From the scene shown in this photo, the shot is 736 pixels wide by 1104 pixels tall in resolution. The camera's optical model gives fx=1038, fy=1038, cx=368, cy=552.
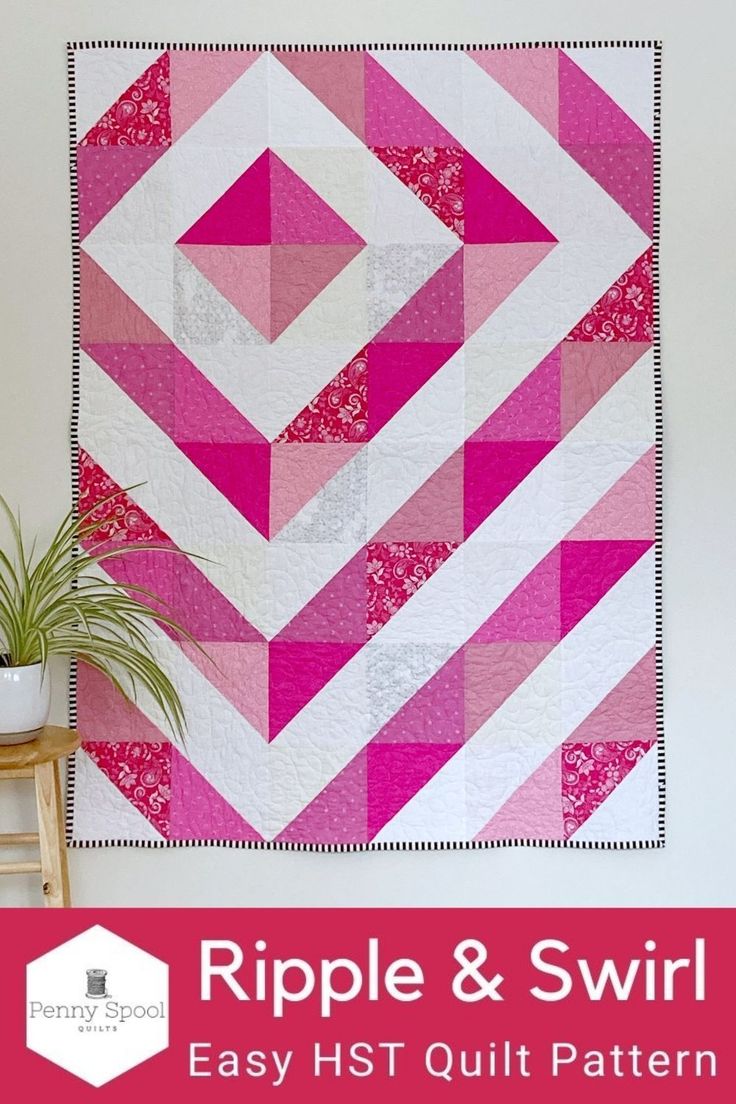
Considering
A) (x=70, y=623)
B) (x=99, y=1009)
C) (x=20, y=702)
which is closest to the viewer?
(x=99, y=1009)

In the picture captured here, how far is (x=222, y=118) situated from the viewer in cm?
200

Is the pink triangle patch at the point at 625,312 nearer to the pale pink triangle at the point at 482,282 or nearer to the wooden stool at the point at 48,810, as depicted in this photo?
the pale pink triangle at the point at 482,282

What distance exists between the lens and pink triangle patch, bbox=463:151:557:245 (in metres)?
2.01

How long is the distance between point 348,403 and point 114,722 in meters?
0.77

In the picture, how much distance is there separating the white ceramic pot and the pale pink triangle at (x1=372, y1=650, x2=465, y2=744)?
2.07ft

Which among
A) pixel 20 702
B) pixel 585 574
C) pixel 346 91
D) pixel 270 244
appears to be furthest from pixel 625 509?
pixel 20 702

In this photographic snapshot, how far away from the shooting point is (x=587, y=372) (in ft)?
6.62

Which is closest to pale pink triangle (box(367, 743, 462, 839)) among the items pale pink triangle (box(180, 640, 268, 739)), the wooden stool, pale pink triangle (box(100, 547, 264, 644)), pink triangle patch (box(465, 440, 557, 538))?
pale pink triangle (box(180, 640, 268, 739))

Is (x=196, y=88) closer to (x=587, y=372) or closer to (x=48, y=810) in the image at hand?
(x=587, y=372)

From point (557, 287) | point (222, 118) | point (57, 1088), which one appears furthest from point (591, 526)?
point (57, 1088)

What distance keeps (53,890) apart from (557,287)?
4.75ft

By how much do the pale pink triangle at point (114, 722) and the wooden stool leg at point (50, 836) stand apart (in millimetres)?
191

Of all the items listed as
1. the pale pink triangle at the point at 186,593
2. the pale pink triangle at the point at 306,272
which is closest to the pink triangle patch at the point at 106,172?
the pale pink triangle at the point at 306,272

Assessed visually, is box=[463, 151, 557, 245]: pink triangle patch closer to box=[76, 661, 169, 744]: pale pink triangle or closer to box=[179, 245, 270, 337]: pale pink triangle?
box=[179, 245, 270, 337]: pale pink triangle
